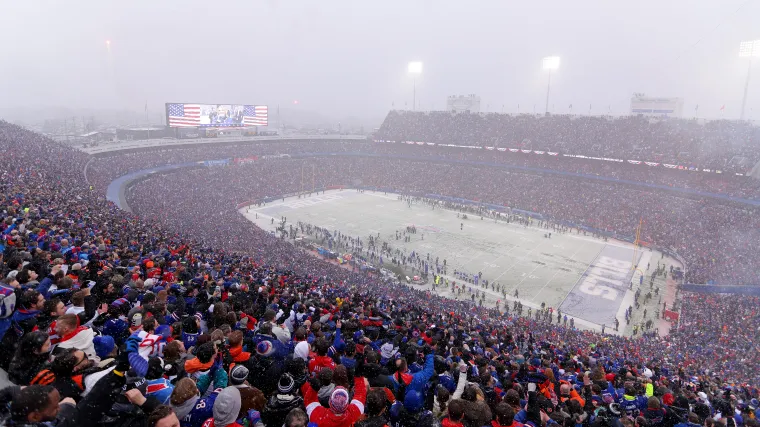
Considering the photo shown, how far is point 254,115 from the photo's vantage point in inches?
2938

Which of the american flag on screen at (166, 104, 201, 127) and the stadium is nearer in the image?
the stadium

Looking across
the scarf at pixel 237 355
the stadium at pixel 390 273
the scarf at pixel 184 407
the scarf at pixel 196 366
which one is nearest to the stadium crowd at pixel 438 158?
the stadium at pixel 390 273

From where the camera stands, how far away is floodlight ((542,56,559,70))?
74.4 metres

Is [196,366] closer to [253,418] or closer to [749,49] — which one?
[253,418]

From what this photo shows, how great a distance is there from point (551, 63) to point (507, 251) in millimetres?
49468

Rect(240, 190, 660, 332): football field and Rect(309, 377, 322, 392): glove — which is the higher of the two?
Rect(309, 377, 322, 392): glove

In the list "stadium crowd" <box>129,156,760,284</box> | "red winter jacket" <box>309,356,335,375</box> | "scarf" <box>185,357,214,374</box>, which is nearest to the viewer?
"scarf" <box>185,357,214,374</box>

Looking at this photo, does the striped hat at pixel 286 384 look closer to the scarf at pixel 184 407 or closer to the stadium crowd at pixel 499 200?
the scarf at pixel 184 407

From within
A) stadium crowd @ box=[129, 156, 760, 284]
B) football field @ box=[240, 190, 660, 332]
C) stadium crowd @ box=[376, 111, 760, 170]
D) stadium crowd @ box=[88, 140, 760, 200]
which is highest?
stadium crowd @ box=[376, 111, 760, 170]

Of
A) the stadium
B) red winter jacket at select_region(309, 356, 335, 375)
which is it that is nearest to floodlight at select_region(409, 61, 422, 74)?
the stadium

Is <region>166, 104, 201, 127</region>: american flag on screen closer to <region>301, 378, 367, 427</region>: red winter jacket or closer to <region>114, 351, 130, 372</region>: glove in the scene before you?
<region>114, 351, 130, 372</region>: glove

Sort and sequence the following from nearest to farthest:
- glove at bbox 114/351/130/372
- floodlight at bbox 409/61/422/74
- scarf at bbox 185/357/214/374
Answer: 1. glove at bbox 114/351/130/372
2. scarf at bbox 185/357/214/374
3. floodlight at bbox 409/61/422/74

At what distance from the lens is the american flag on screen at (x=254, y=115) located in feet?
242

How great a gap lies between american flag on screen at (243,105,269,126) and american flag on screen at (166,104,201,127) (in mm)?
8053
